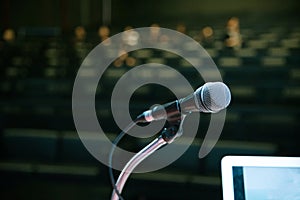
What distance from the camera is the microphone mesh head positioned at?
0.35 m

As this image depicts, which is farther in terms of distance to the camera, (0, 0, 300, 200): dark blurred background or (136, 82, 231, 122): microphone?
(0, 0, 300, 200): dark blurred background

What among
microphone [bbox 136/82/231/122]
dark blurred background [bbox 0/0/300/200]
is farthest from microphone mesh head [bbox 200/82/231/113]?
dark blurred background [bbox 0/0/300/200]

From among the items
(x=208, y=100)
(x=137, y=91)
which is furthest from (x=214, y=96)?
(x=137, y=91)

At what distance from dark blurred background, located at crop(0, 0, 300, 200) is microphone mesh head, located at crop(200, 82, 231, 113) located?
3.00ft

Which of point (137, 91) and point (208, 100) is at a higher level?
point (137, 91)

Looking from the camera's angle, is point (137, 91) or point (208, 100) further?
point (137, 91)

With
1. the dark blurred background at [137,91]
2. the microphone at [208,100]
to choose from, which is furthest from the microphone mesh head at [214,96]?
the dark blurred background at [137,91]

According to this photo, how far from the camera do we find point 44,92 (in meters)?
1.76

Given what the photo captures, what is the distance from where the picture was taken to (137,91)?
5.66 feet

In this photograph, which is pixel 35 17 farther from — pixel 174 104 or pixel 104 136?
pixel 174 104

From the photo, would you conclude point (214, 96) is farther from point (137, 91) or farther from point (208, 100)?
point (137, 91)

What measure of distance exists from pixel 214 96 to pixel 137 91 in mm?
1381

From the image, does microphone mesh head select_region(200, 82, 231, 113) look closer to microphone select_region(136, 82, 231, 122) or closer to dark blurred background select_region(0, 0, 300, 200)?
microphone select_region(136, 82, 231, 122)

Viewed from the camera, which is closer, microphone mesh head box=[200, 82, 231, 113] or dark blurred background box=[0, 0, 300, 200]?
microphone mesh head box=[200, 82, 231, 113]
